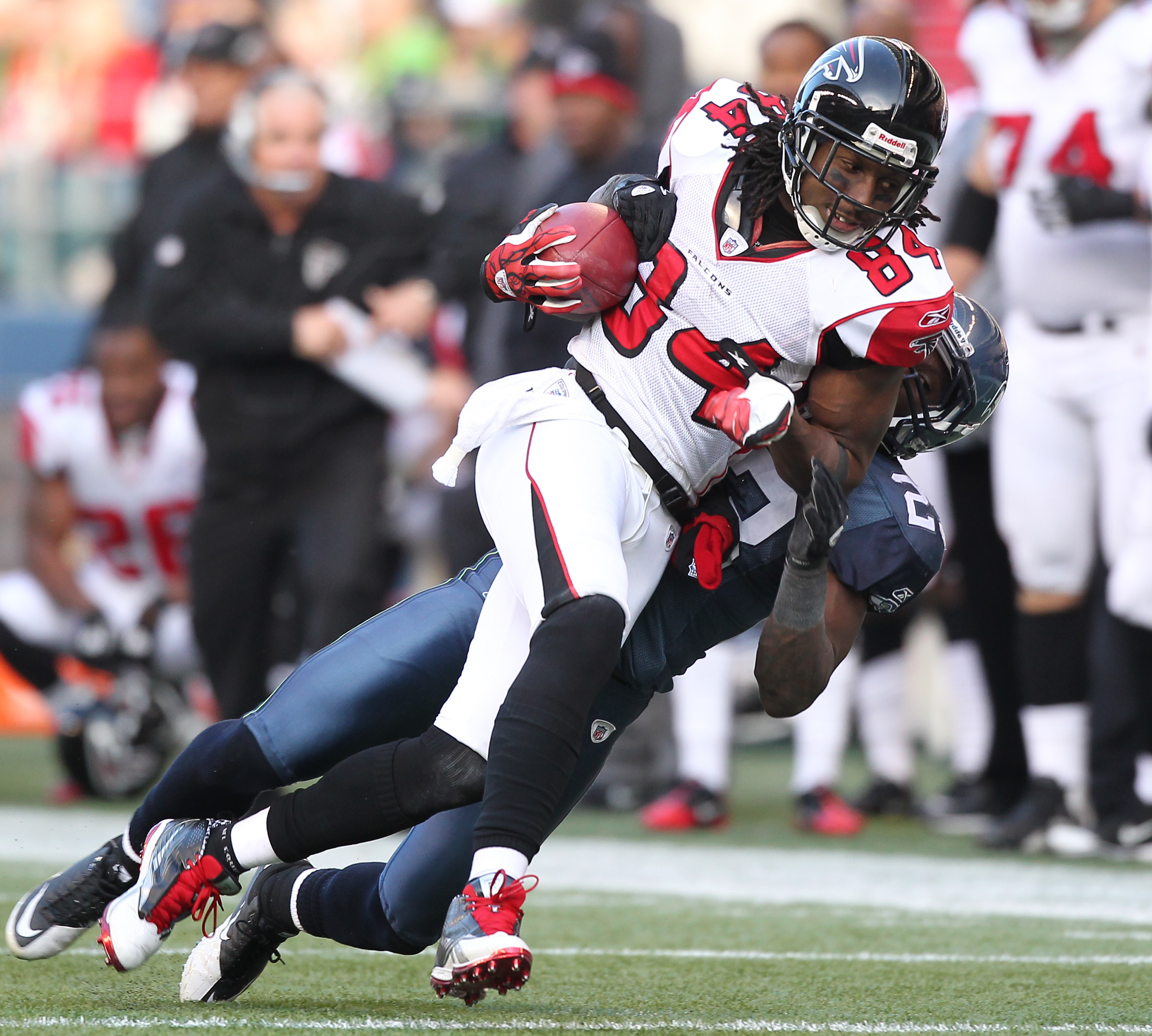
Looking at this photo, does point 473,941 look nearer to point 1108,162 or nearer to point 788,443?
point 788,443

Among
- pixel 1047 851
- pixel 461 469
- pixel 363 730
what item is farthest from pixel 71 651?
pixel 363 730

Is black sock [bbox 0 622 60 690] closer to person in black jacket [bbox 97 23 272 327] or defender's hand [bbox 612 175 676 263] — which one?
person in black jacket [bbox 97 23 272 327]

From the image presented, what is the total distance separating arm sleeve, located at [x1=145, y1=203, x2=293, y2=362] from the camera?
5.67 m

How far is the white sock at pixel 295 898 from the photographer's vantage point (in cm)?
299

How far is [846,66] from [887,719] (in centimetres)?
355

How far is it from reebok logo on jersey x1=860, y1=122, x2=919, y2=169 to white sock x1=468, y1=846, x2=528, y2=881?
1.09 metres

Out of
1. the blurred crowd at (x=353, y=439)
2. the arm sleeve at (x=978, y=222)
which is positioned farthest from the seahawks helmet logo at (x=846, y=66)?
the arm sleeve at (x=978, y=222)

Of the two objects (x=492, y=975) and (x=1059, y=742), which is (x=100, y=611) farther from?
(x=492, y=975)

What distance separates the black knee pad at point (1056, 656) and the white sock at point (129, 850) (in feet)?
9.42

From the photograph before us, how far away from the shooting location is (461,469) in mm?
6602

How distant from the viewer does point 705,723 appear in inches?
227

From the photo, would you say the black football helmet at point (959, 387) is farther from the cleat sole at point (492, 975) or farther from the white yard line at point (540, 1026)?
the cleat sole at point (492, 975)

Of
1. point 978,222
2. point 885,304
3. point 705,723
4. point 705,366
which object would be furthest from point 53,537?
point 885,304

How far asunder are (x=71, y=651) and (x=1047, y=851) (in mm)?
3122
